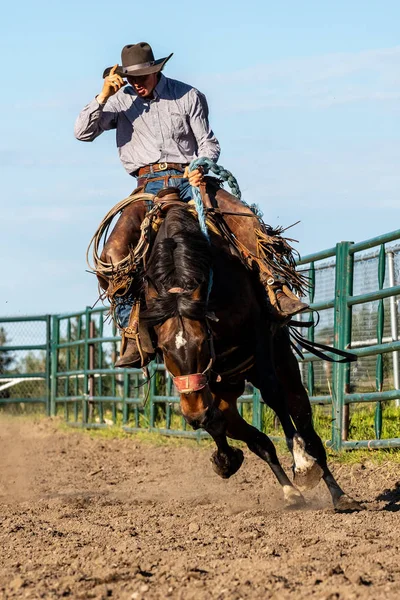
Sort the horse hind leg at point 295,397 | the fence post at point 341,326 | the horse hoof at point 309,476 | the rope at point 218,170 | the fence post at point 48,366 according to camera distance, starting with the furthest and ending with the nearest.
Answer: the fence post at point 48,366, the fence post at point 341,326, the horse hind leg at point 295,397, the rope at point 218,170, the horse hoof at point 309,476

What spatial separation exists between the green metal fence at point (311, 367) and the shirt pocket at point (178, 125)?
56.7 inches

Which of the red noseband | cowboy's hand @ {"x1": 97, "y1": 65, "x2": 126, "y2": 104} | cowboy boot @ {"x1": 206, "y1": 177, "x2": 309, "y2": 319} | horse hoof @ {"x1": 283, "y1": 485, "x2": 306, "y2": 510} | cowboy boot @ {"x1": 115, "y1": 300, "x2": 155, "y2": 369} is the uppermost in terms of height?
cowboy's hand @ {"x1": 97, "y1": 65, "x2": 126, "y2": 104}

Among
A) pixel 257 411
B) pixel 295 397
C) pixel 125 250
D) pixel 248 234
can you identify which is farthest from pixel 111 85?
pixel 257 411

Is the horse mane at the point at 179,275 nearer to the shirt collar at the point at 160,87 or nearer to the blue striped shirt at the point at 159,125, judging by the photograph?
the blue striped shirt at the point at 159,125

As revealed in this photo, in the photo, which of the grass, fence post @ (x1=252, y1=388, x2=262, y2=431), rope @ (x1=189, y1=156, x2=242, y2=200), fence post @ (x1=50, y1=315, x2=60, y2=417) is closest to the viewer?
rope @ (x1=189, y1=156, x2=242, y2=200)

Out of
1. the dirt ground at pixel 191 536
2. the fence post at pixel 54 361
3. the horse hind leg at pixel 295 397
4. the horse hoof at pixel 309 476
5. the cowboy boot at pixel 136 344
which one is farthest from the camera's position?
the fence post at pixel 54 361

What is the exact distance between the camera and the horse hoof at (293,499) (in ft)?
19.7

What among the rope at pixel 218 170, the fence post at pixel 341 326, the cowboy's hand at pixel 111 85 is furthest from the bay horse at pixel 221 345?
the fence post at pixel 341 326

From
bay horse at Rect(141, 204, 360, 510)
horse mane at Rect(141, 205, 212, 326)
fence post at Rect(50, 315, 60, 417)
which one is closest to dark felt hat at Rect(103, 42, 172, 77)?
bay horse at Rect(141, 204, 360, 510)

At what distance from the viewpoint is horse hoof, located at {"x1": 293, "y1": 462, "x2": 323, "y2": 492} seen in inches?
218

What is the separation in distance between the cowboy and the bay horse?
0.50 m

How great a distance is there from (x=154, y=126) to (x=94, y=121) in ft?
1.41

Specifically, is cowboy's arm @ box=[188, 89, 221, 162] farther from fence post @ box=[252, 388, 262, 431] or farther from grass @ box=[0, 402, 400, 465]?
fence post @ box=[252, 388, 262, 431]

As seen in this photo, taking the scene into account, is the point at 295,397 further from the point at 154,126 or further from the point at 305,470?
the point at 154,126
